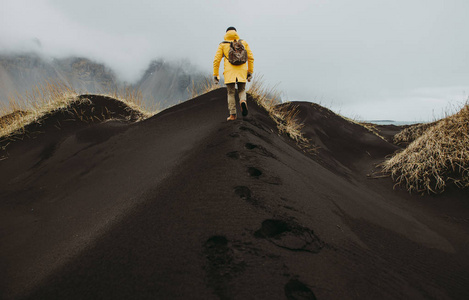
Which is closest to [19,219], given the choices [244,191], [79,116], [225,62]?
[244,191]

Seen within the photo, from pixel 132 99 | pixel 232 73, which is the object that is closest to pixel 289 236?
pixel 232 73

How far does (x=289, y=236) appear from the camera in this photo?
1.41 metres

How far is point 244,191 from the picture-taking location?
1761 millimetres

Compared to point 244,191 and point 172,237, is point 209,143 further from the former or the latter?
point 172,237

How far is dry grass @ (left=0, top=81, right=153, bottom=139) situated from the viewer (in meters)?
5.06

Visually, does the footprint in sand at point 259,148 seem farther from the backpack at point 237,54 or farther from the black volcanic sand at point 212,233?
the backpack at point 237,54

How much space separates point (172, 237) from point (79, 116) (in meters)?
5.67

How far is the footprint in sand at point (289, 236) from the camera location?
1.35m

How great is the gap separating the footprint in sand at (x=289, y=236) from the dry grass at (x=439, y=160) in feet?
11.1

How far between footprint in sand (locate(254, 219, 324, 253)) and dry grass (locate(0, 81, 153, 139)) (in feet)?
19.5

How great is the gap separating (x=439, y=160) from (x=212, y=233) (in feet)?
14.3

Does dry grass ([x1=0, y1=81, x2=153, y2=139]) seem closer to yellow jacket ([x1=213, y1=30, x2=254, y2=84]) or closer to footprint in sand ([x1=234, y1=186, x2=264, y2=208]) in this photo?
yellow jacket ([x1=213, y1=30, x2=254, y2=84])

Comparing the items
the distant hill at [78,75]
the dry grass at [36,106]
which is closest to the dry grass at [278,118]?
the dry grass at [36,106]

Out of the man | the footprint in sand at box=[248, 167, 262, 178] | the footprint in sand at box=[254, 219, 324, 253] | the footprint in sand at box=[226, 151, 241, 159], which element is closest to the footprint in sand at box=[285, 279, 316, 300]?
the footprint in sand at box=[254, 219, 324, 253]
